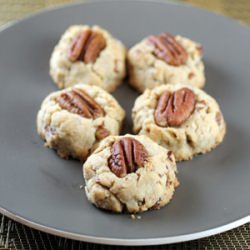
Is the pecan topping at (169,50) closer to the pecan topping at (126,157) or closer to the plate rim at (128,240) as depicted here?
the pecan topping at (126,157)

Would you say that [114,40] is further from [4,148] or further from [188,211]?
[188,211]

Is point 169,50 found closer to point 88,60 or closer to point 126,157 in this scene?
point 88,60

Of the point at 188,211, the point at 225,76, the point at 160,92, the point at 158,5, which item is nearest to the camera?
the point at 188,211

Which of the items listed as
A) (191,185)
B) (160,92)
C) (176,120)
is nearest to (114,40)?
(160,92)

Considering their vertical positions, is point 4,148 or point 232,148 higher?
point 4,148

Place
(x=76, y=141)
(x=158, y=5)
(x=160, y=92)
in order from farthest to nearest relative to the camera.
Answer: (x=158, y=5)
(x=160, y=92)
(x=76, y=141)

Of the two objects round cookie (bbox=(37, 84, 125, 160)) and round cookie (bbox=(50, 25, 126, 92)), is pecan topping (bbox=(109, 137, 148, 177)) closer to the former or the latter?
round cookie (bbox=(37, 84, 125, 160))

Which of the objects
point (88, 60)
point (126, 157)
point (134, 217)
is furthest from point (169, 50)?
point (134, 217)
